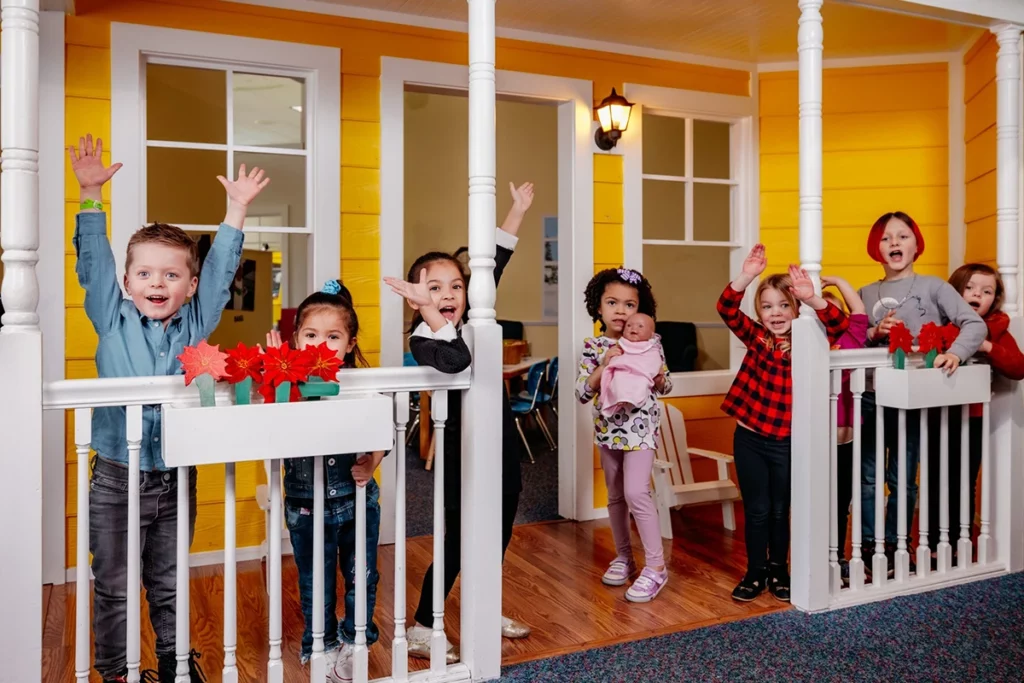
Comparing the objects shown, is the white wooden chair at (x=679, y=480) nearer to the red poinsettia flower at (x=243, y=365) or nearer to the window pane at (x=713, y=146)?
the window pane at (x=713, y=146)

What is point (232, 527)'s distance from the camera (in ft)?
7.08

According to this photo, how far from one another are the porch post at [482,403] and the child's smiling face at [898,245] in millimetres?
1794

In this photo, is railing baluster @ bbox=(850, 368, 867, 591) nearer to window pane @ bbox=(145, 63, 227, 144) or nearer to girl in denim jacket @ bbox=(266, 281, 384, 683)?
girl in denim jacket @ bbox=(266, 281, 384, 683)

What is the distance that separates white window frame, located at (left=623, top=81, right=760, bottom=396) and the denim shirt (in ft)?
8.75

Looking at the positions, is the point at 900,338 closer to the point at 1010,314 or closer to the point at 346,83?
the point at 1010,314

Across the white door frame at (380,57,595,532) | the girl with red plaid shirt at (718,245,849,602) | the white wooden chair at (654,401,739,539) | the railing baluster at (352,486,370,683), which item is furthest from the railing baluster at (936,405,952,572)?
the railing baluster at (352,486,370,683)

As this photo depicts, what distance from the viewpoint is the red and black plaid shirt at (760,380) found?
3.12 meters

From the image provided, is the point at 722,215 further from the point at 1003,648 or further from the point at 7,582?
the point at 7,582

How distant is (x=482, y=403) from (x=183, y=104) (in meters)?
4.18

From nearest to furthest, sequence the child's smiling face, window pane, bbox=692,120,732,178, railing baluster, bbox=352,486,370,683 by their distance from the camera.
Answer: railing baluster, bbox=352,486,370,683 → the child's smiling face → window pane, bbox=692,120,732,178

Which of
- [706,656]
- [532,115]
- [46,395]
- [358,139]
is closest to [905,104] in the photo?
[358,139]

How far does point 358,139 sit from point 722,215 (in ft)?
8.81

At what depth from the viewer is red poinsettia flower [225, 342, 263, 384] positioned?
2027 millimetres

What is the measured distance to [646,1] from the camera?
12.4 feet
